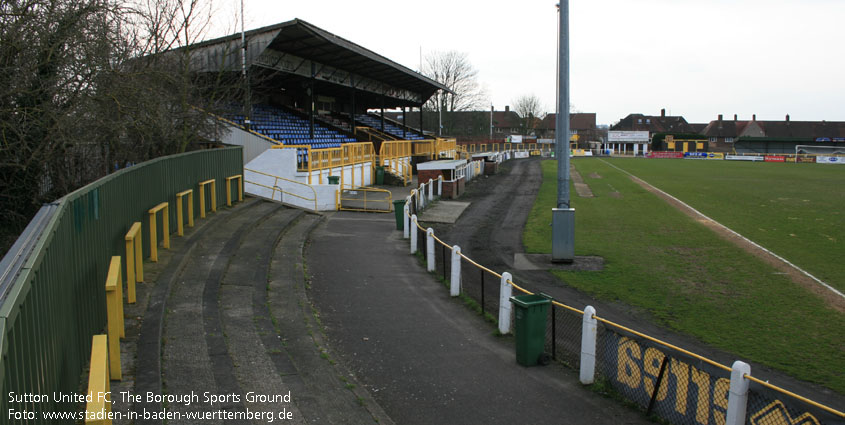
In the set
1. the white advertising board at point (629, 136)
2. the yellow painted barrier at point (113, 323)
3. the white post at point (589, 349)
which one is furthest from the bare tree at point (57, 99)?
the white advertising board at point (629, 136)

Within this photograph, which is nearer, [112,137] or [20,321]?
[20,321]

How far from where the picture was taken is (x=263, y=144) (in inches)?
1089

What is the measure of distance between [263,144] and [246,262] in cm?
1514

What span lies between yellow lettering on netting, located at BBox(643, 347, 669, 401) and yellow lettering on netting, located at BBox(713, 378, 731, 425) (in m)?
0.61

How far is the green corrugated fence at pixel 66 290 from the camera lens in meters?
4.24

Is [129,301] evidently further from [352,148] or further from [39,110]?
[352,148]

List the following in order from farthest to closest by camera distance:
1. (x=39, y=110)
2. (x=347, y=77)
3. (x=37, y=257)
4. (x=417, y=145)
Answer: (x=417, y=145)
(x=347, y=77)
(x=39, y=110)
(x=37, y=257)

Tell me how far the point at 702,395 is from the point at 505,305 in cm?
386

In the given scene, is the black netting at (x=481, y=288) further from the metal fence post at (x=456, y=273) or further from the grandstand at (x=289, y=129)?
the grandstand at (x=289, y=129)

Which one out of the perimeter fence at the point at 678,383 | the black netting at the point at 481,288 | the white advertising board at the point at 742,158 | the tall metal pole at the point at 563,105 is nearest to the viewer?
the perimeter fence at the point at 678,383

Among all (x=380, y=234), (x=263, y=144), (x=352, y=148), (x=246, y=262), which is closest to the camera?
(x=246, y=262)

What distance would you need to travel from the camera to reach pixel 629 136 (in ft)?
359

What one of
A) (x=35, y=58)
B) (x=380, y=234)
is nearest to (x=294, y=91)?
(x=380, y=234)

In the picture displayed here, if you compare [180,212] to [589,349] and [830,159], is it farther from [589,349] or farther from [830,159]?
[830,159]
